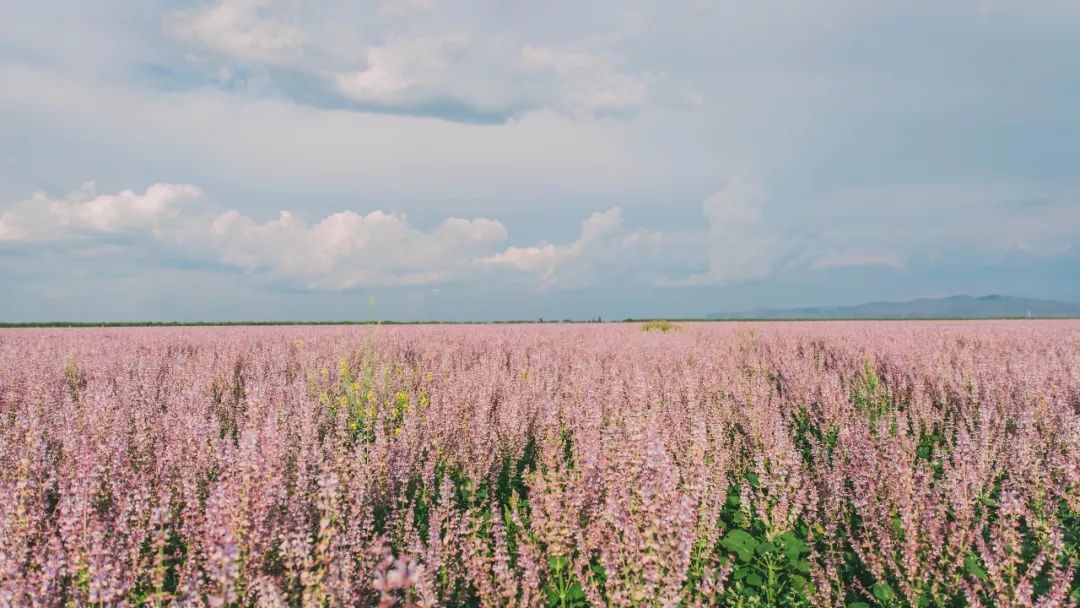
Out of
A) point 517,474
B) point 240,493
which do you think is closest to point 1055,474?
point 517,474

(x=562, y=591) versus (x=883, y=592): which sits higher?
(x=562, y=591)

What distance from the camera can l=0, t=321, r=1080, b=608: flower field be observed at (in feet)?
7.91

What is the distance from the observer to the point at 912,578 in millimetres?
3205

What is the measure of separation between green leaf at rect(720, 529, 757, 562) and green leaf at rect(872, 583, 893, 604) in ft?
2.26

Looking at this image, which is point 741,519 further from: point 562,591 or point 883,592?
point 562,591

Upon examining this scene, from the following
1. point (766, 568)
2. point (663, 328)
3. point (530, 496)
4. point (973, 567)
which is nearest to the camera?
point (973, 567)

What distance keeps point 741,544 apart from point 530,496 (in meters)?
1.40

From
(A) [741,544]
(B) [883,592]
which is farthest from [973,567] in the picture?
(A) [741,544]

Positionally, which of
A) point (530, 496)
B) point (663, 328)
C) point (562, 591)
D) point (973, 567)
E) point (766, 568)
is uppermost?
point (663, 328)

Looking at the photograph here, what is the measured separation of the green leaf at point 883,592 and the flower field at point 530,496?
2 cm

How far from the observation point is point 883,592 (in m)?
3.13

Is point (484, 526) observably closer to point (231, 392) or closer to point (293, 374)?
point (231, 392)

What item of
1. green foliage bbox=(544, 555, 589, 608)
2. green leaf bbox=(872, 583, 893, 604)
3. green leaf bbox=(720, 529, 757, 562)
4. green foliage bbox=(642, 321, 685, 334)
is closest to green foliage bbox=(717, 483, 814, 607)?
green leaf bbox=(720, 529, 757, 562)

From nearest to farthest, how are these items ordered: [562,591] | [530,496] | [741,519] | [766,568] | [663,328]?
1. [562,591]
2. [530,496]
3. [766,568]
4. [741,519]
5. [663,328]
